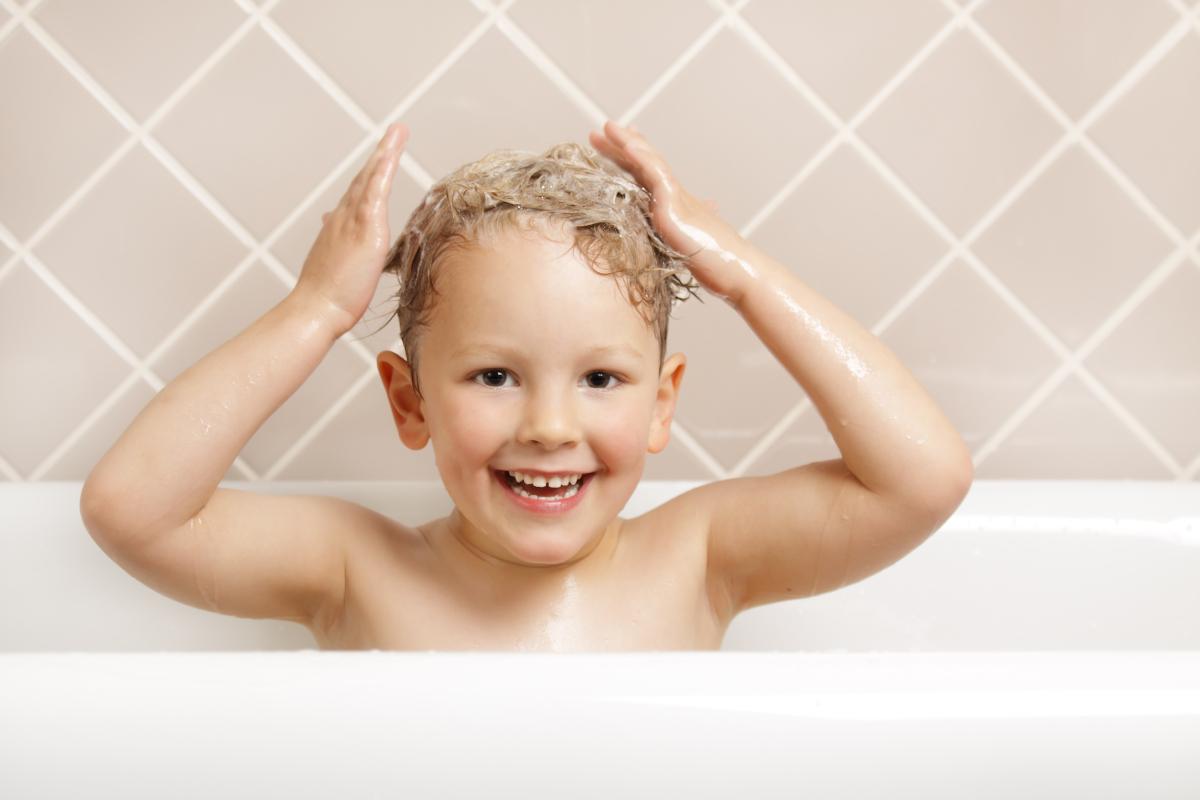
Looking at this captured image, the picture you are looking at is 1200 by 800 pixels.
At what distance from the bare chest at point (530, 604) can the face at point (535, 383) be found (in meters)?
0.09

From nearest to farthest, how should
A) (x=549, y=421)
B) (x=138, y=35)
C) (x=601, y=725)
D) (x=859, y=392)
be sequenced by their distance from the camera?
(x=601, y=725) → (x=549, y=421) → (x=859, y=392) → (x=138, y=35)

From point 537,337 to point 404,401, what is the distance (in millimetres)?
173

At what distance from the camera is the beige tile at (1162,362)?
133 cm

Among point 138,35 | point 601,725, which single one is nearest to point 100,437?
point 138,35

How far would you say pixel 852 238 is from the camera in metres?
1.29

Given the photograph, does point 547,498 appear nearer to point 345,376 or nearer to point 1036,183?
point 345,376

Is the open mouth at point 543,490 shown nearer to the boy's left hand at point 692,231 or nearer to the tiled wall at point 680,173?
the boy's left hand at point 692,231

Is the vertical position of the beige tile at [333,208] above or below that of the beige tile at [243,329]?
above

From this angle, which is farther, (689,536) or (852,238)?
(852,238)

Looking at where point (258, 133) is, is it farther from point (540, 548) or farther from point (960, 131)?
point (960, 131)

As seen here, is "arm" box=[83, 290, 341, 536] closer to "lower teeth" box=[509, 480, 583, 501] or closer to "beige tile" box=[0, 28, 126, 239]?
"lower teeth" box=[509, 480, 583, 501]

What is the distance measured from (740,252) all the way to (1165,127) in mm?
659

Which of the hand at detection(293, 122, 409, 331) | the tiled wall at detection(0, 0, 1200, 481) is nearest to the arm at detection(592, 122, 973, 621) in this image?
the hand at detection(293, 122, 409, 331)

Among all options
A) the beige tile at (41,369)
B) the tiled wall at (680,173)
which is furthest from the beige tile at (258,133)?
the beige tile at (41,369)
